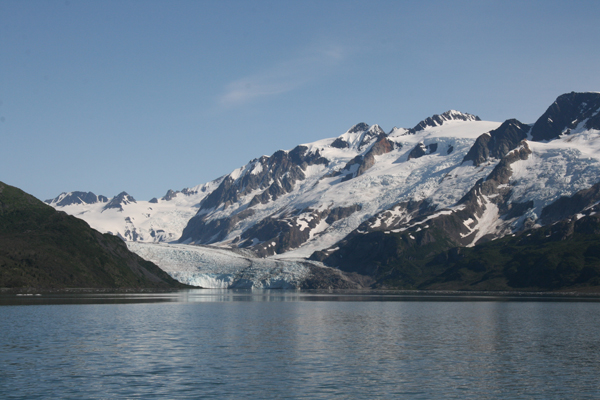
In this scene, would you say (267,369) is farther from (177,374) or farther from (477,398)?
(477,398)

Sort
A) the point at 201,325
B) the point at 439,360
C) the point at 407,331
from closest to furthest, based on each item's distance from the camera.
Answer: the point at 439,360, the point at 407,331, the point at 201,325

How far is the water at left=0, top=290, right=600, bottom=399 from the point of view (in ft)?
146

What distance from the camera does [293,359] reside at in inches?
2312

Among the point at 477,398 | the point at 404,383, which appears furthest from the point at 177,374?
the point at 477,398

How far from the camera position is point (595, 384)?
155ft

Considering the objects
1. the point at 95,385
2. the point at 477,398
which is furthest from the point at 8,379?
the point at 477,398

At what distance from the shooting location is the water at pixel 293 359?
4441 centimetres

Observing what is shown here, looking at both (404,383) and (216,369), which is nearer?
(404,383)

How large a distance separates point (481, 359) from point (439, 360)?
4.55 m

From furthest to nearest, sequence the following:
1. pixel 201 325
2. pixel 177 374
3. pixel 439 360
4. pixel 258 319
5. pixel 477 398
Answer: pixel 258 319 < pixel 201 325 < pixel 439 360 < pixel 177 374 < pixel 477 398

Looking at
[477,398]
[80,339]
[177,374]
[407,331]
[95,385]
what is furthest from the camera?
[407,331]

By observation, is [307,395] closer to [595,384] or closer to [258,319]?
[595,384]

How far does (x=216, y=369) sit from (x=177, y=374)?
154 inches

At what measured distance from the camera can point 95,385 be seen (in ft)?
149
